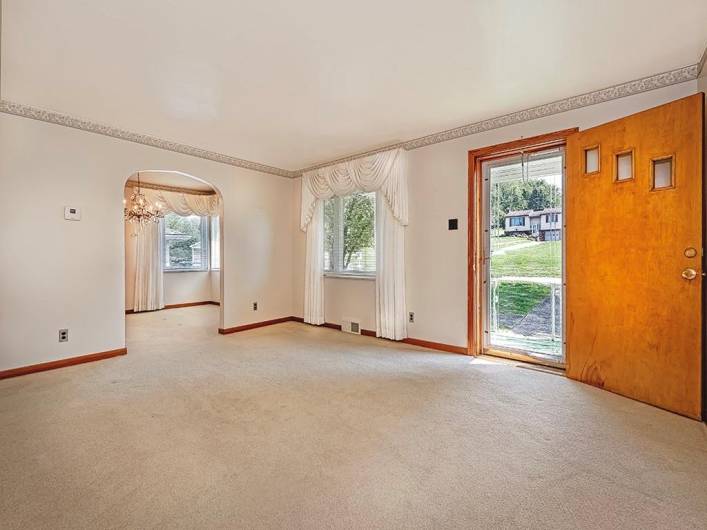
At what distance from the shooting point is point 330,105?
3.19 m

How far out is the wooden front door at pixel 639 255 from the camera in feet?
7.84

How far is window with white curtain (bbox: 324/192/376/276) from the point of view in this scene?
4840 mm

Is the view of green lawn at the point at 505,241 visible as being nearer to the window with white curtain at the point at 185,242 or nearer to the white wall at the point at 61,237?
the white wall at the point at 61,237

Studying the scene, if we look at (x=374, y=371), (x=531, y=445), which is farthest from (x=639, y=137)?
(x=374, y=371)

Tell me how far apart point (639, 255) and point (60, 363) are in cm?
525

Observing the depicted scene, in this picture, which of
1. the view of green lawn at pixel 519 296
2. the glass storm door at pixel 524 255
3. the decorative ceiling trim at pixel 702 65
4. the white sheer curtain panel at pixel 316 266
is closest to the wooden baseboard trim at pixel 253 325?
the white sheer curtain panel at pixel 316 266

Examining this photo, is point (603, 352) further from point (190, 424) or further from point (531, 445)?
point (190, 424)

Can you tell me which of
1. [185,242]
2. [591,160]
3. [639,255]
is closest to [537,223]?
[591,160]

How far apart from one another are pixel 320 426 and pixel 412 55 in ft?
8.47

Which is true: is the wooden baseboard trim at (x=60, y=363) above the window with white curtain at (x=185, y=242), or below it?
below

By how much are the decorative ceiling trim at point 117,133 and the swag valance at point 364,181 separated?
0.81 m

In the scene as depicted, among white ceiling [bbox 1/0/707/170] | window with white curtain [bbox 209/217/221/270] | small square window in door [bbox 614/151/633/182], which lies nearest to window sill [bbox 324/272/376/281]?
white ceiling [bbox 1/0/707/170]

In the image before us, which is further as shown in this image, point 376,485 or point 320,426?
point 320,426

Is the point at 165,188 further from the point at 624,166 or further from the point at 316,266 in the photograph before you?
the point at 624,166
